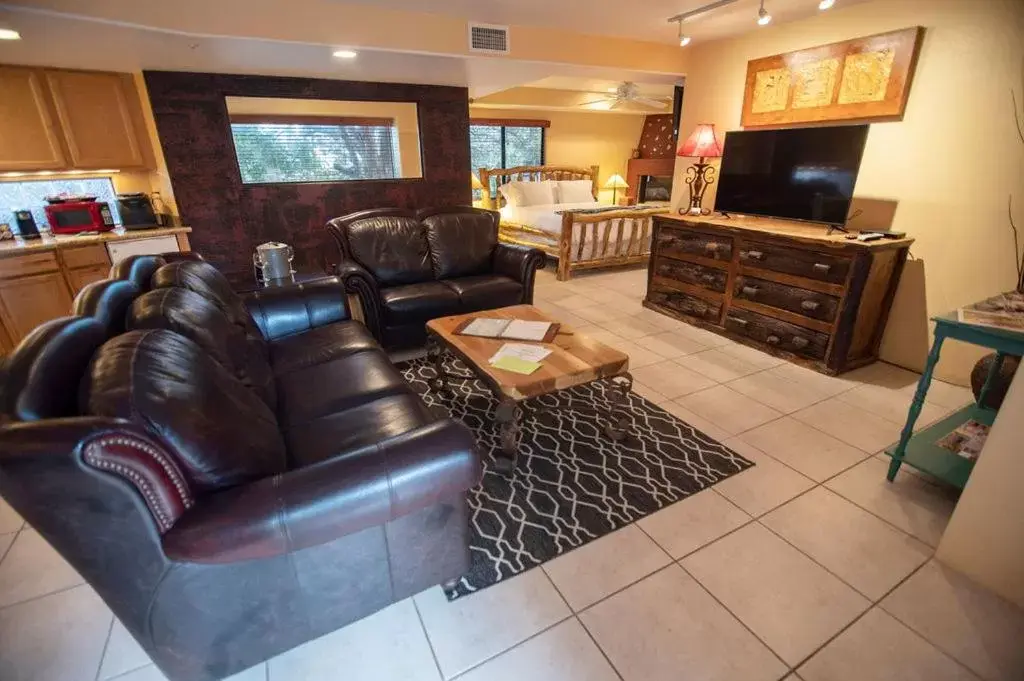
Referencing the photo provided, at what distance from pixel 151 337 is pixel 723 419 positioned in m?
2.53

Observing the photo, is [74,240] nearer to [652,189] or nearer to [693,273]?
[693,273]

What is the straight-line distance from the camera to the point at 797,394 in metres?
2.73

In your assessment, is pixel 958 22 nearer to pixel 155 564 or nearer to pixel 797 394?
pixel 797 394

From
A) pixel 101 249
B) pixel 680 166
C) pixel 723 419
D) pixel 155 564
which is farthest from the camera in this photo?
pixel 680 166

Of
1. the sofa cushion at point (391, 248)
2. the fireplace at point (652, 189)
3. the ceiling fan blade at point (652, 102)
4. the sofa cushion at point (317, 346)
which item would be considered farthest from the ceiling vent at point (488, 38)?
the fireplace at point (652, 189)

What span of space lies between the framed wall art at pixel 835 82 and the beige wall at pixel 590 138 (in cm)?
462

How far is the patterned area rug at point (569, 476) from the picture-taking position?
1697 mm

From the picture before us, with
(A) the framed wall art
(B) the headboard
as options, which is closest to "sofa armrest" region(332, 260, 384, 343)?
(A) the framed wall art

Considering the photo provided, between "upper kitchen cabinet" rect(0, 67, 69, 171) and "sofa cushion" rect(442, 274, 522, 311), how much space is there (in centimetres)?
309

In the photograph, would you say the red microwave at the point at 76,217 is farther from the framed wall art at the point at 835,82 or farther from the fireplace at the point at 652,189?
the fireplace at the point at 652,189

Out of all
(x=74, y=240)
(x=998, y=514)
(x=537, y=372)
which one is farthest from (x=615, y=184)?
(x=998, y=514)

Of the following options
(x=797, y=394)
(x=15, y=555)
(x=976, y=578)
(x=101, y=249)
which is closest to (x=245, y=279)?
(x=101, y=249)

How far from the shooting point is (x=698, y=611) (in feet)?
4.72

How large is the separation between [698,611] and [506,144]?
7.56m
